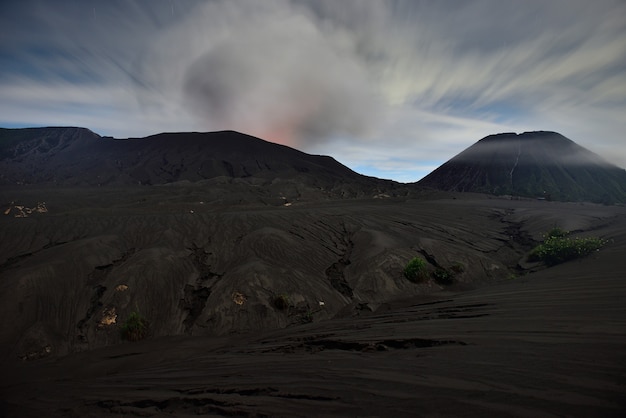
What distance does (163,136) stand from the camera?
169625mm

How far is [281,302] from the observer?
1858 centimetres

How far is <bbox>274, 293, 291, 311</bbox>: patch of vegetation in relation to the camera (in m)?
18.5

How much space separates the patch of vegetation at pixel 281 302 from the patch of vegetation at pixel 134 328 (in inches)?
282

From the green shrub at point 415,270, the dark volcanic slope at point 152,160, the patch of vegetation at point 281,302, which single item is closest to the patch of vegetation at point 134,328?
the patch of vegetation at point 281,302

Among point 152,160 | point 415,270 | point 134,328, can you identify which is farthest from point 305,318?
point 152,160

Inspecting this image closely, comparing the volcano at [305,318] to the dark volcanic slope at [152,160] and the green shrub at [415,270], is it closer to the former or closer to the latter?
the green shrub at [415,270]

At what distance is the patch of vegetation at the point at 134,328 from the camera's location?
1677 cm

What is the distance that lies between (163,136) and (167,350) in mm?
177424

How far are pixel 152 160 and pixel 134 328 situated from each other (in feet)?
458

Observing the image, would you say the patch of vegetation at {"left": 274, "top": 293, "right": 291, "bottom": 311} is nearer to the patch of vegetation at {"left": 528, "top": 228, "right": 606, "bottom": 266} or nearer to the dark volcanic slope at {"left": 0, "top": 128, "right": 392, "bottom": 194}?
the patch of vegetation at {"left": 528, "top": 228, "right": 606, "bottom": 266}

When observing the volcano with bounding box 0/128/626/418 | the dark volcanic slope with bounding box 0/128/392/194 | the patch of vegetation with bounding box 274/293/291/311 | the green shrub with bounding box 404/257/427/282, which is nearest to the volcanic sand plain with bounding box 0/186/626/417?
the volcano with bounding box 0/128/626/418

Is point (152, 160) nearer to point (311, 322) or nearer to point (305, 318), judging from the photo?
point (305, 318)

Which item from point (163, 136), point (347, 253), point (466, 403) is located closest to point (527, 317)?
point (466, 403)

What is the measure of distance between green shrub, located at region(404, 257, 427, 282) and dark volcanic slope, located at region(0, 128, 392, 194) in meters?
101
